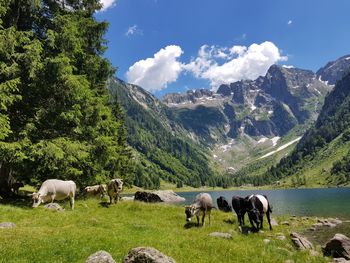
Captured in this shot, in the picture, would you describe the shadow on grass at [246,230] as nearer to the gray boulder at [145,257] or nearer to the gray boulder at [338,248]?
the gray boulder at [338,248]

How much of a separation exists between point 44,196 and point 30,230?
896 cm

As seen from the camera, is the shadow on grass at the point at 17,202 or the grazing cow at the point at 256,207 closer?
the shadow on grass at the point at 17,202

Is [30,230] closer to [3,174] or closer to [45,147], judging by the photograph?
[45,147]

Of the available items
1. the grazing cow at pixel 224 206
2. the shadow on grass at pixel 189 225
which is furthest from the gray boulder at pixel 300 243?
the grazing cow at pixel 224 206

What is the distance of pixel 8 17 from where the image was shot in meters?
30.9

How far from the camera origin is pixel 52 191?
27.7m

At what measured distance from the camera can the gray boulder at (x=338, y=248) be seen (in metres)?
22.7

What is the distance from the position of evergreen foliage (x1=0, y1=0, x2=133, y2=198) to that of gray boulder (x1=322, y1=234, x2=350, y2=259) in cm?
1900

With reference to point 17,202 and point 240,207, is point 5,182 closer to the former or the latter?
point 17,202

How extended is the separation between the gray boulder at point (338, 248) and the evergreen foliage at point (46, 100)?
19.0 m

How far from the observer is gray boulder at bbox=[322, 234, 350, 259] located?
22.7 m

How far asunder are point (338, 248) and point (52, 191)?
66.4 feet

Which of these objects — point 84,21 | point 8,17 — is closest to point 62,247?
point 8,17

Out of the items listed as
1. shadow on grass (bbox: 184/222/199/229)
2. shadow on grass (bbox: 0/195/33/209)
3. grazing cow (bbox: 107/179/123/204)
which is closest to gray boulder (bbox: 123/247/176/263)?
shadow on grass (bbox: 184/222/199/229)
